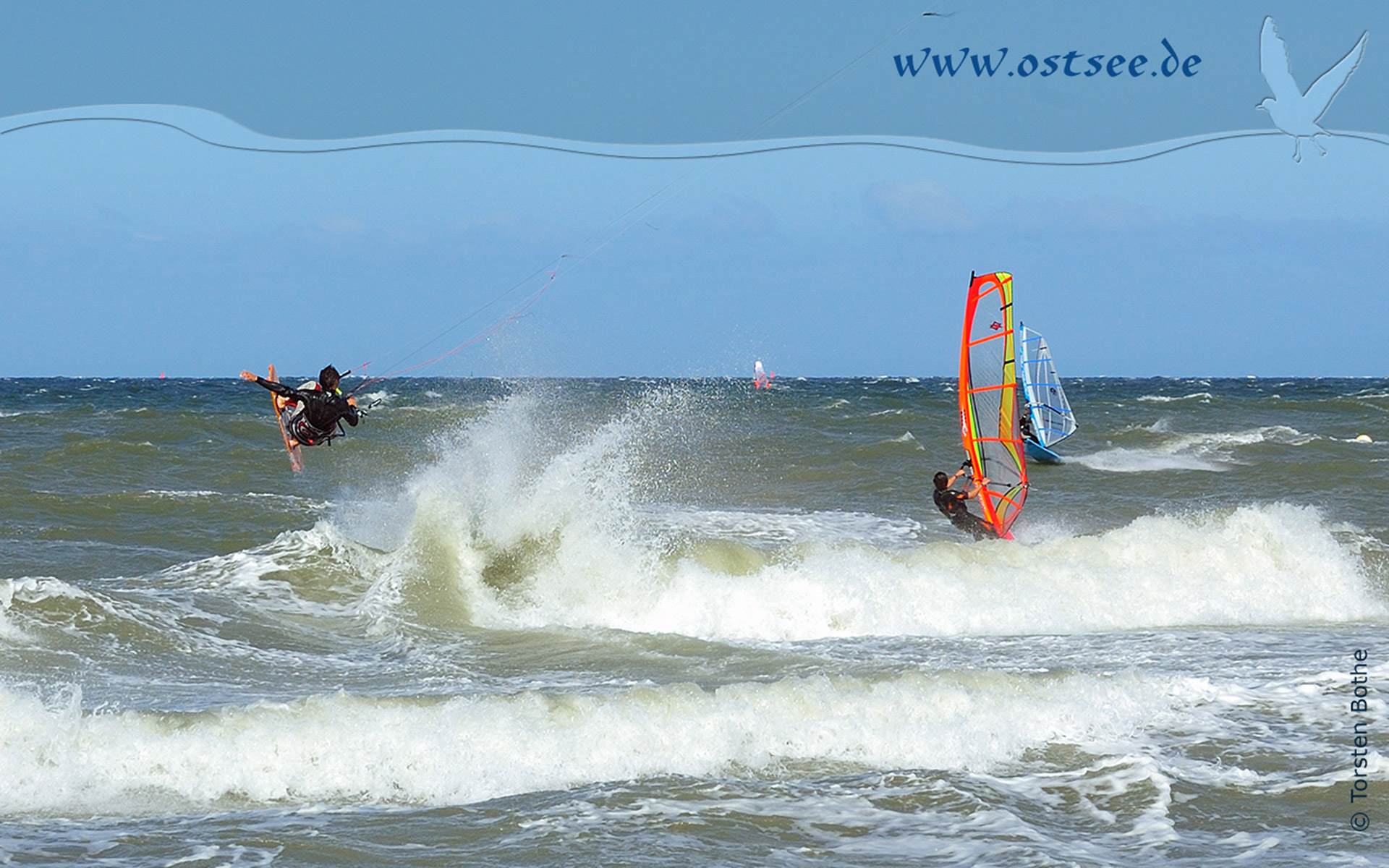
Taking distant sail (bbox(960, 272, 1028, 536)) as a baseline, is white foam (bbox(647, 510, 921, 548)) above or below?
below

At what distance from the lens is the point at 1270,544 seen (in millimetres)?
12070

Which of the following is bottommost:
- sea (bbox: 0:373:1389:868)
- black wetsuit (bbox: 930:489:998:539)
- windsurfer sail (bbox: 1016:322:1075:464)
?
sea (bbox: 0:373:1389:868)

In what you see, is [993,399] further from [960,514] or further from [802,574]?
[802,574]

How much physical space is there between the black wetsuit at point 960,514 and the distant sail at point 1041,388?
911 centimetres

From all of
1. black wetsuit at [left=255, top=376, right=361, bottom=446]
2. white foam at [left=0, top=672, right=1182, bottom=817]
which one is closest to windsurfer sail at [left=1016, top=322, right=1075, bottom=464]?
black wetsuit at [left=255, top=376, right=361, bottom=446]

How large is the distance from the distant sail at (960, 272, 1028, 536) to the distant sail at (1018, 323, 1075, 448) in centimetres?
903

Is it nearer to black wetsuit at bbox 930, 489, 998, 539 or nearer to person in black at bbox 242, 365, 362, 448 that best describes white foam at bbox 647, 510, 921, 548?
black wetsuit at bbox 930, 489, 998, 539

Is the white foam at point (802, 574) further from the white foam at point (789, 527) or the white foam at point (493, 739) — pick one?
the white foam at point (493, 739)

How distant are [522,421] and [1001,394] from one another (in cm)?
598

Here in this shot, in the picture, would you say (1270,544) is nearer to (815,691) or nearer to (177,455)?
(815,691)

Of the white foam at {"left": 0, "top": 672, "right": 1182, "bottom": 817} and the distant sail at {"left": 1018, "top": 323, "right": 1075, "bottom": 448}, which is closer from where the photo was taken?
the white foam at {"left": 0, "top": 672, "right": 1182, "bottom": 817}

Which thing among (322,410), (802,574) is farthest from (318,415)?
(802,574)

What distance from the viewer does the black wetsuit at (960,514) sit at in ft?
41.7

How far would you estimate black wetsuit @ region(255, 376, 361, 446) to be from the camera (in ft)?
30.3
